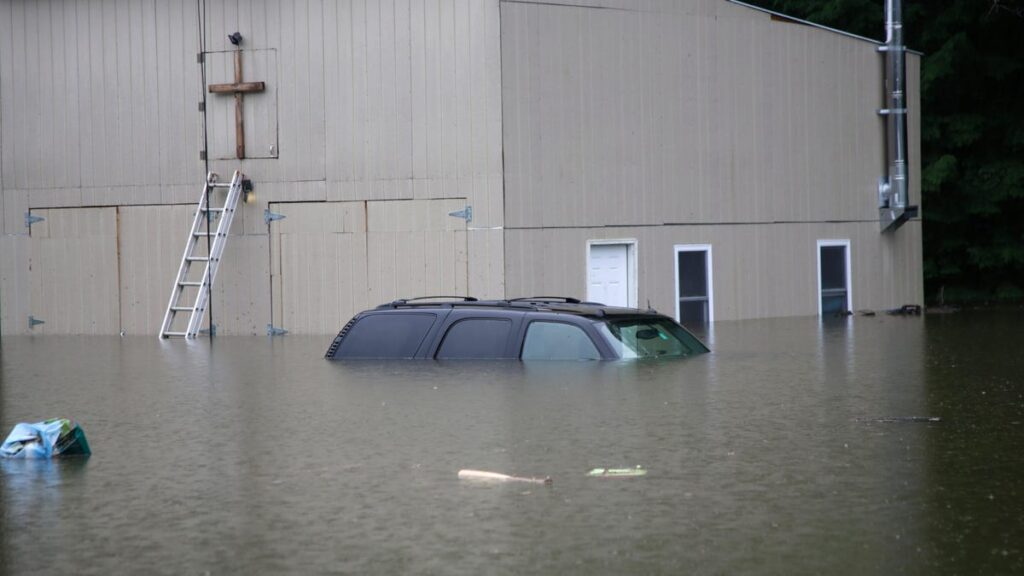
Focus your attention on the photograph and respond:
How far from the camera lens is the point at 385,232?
84.8 ft

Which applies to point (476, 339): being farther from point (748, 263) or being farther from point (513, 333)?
point (748, 263)

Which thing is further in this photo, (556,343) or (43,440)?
(556,343)

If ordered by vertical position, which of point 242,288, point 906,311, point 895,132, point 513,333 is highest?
point 895,132

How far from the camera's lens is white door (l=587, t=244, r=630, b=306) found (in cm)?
2641

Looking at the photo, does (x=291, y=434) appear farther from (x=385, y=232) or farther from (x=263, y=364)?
(x=385, y=232)

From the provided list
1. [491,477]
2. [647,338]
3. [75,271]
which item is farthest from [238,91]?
[491,477]

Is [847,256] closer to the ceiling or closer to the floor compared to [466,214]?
closer to the floor

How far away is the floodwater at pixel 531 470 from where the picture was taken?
743cm

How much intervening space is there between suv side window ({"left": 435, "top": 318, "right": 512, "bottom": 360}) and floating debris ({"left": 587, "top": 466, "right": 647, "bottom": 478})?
6731mm

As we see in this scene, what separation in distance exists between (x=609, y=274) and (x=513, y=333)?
403 inches

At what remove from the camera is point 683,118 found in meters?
27.4

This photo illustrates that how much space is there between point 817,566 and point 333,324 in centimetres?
1963

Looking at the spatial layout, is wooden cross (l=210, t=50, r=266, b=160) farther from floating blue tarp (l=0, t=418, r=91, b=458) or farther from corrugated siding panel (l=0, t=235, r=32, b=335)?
floating blue tarp (l=0, t=418, r=91, b=458)

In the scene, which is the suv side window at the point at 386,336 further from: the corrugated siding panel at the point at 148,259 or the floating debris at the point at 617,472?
the corrugated siding panel at the point at 148,259
